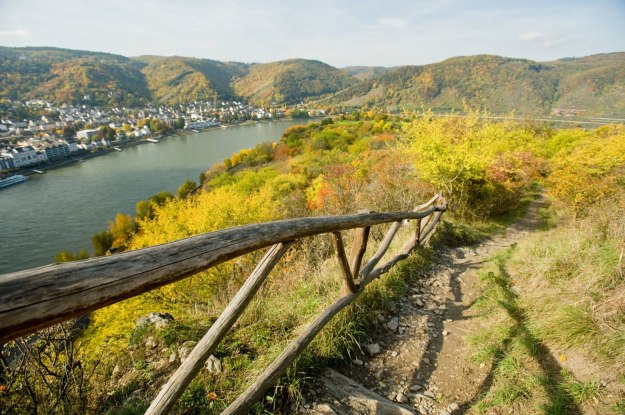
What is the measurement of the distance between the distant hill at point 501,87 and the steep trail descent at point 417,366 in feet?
307

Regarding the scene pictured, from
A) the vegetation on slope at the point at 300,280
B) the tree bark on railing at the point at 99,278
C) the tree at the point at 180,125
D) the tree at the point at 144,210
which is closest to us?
the tree bark on railing at the point at 99,278

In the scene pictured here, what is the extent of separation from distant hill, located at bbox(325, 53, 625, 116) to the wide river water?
74.4m

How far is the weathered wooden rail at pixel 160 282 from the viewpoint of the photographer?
2.62 feet

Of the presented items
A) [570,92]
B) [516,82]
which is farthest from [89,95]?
[570,92]

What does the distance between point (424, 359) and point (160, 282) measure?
294cm

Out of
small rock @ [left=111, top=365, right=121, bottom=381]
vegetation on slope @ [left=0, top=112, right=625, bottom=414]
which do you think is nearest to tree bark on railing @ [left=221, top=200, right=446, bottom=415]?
vegetation on slope @ [left=0, top=112, right=625, bottom=414]

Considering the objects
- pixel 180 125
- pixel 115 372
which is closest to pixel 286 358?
pixel 115 372

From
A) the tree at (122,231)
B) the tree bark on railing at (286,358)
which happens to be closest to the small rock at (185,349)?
the tree bark on railing at (286,358)

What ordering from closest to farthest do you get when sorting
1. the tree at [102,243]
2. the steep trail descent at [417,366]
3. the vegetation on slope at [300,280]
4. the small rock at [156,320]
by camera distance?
the steep trail descent at [417,366], the vegetation on slope at [300,280], the small rock at [156,320], the tree at [102,243]

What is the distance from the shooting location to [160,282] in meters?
1.16

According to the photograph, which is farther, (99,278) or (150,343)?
(150,343)

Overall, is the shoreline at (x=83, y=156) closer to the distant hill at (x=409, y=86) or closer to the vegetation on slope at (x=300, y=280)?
the vegetation on slope at (x=300, y=280)

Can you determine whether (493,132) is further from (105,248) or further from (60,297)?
(105,248)

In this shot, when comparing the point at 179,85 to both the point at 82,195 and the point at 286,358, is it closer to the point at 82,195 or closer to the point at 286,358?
the point at 82,195
